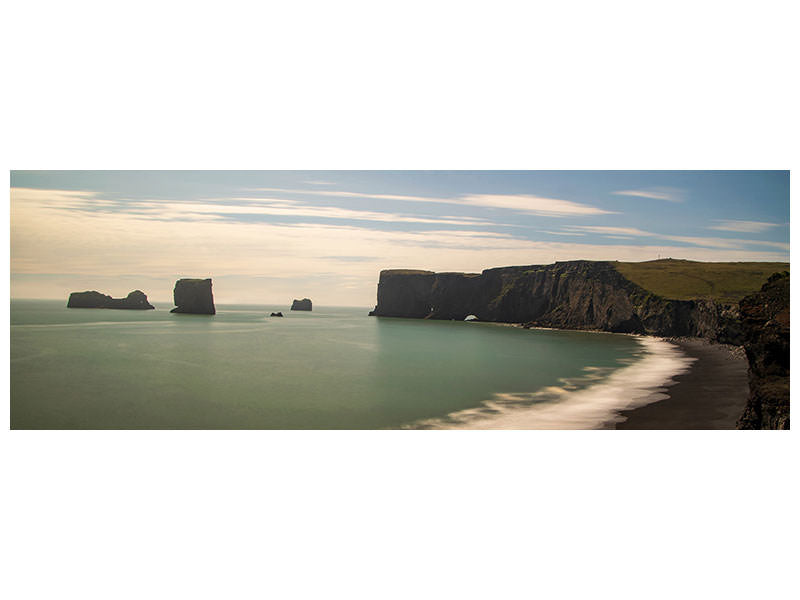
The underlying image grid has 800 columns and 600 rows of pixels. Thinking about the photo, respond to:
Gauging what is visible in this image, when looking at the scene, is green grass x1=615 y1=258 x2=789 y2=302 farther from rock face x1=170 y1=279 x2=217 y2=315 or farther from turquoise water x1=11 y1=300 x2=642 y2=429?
rock face x1=170 y1=279 x2=217 y2=315

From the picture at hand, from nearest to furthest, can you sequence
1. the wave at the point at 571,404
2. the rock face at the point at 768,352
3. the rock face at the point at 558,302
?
the rock face at the point at 768,352 → the wave at the point at 571,404 → the rock face at the point at 558,302

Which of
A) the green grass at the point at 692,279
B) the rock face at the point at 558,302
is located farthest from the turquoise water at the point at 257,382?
the rock face at the point at 558,302

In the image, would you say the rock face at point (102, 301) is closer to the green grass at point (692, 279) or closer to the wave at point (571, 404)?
the green grass at point (692, 279)

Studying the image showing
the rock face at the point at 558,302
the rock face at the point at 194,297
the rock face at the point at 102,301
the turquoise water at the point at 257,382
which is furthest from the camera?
the rock face at the point at 102,301

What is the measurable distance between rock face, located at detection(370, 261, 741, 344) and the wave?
18573 millimetres

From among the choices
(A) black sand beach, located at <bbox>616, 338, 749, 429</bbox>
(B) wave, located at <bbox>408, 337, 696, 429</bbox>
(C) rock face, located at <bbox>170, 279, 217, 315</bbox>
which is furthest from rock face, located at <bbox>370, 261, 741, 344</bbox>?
(C) rock face, located at <bbox>170, 279, 217, 315</bbox>

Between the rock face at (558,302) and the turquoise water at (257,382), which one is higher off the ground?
the rock face at (558,302)

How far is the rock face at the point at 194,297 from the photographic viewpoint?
5753 centimetres

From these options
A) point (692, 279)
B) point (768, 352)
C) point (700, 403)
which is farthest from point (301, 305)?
point (768, 352)

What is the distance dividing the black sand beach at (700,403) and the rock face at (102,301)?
65.6 m

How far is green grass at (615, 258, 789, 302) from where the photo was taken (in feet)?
96.0

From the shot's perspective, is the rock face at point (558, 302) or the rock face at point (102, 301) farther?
the rock face at point (102, 301)

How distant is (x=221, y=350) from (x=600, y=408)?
1685 cm

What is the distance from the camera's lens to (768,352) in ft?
29.9
